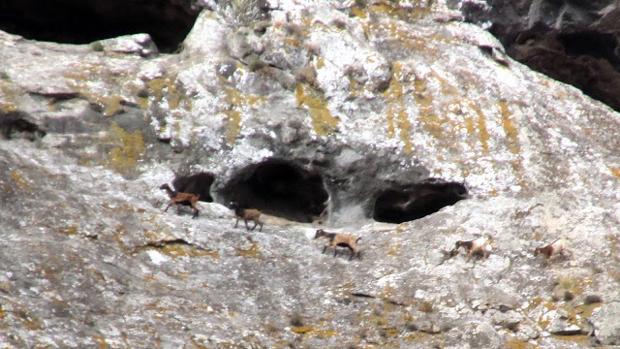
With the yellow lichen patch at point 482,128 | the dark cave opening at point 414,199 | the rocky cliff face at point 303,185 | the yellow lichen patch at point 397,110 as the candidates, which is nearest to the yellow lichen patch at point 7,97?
the rocky cliff face at point 303,185

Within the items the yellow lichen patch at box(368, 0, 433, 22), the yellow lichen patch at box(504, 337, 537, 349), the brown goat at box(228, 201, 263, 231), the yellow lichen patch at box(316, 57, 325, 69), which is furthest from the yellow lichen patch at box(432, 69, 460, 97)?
the yellow lichen patch at box(504, 337, 537, 349)

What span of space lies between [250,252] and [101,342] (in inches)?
221

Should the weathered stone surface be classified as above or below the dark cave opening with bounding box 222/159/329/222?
above

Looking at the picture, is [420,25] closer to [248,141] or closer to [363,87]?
[363,87]

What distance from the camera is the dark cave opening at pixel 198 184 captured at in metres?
28.8

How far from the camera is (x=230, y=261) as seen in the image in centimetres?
2586

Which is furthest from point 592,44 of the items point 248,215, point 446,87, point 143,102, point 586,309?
point 248,215

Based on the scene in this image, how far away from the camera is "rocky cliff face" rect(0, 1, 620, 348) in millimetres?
23797

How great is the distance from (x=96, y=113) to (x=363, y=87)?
694cm

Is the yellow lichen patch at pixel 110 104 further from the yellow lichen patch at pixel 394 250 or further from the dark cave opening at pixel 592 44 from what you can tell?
the dark cave opening at pixel 592 44

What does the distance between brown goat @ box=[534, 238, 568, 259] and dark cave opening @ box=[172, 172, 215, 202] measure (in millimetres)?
7928

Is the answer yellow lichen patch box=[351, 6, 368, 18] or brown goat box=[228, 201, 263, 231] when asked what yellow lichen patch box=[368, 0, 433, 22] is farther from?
brown goat box=[228, 201, 263, 231]

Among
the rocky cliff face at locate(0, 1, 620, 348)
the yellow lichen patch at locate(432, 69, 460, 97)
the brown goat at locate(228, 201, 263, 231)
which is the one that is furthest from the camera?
the yellow lichen patch at locate(432, 69, 460, 97)

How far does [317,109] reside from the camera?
3102 cm
